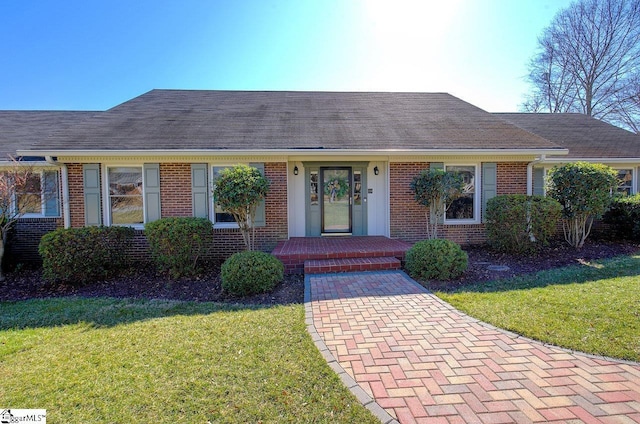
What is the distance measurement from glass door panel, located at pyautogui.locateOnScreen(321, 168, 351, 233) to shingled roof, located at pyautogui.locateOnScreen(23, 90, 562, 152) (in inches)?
47.6

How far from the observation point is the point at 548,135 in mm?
11812

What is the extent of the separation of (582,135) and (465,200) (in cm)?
723

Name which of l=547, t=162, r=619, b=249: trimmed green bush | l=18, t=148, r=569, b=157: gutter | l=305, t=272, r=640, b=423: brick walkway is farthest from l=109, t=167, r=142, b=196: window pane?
l=547, t=162, r=619, b=249: trimmed green bush

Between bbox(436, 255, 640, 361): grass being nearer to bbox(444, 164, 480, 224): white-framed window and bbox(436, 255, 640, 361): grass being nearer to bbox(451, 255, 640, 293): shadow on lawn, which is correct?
bbox(451, 255, 640, 293): shadow on lawn

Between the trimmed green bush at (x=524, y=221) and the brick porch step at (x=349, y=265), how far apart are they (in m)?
3.03

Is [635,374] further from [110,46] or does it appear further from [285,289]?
[110,46]

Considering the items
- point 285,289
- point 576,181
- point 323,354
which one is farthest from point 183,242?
point 576,181

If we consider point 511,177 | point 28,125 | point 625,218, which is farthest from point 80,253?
point 625,218

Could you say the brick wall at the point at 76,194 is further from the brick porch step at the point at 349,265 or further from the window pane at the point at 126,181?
the brick porch step at the point at 349,265

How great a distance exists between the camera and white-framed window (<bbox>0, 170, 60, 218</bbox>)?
25.9ft

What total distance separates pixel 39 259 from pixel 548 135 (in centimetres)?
1776

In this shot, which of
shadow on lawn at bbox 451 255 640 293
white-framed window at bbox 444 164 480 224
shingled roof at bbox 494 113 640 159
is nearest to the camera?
shadow on lawn at bbox 451 255 640 293

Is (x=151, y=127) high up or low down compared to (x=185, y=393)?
up

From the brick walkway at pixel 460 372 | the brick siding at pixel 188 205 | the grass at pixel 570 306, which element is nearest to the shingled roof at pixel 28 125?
the brick siding at pixel 188 205
